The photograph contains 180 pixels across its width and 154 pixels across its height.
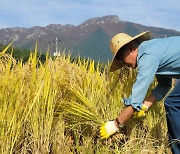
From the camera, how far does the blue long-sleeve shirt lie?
8.05 ft

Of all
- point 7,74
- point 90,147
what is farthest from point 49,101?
point 90,147

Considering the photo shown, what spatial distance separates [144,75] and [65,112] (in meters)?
0.70

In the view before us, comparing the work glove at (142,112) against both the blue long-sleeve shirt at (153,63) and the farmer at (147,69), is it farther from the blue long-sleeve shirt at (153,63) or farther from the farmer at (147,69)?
the blue long-sleeve shirt at (153,63)

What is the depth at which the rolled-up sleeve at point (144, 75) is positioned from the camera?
2.44 meters

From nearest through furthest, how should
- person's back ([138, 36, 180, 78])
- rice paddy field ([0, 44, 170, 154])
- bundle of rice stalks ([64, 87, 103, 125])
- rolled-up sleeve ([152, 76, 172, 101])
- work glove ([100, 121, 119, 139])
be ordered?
1. rice paddy field ([0, 44, 170, 154])
2. person's back ([138, 36, 180, 78])
3. work glove ([100, 121, 119, 139])
4. bundle of rice stalks ([64, 87, 103, 125])
5. rolled-up sleeve ([152, 76, 172, 101])

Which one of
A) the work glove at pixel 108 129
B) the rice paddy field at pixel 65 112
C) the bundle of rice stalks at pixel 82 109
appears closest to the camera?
the rice paddy field at pixel 65 112

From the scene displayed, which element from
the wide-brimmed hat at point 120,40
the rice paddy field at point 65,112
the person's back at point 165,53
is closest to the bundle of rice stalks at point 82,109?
the rice paddy field at point 65,112

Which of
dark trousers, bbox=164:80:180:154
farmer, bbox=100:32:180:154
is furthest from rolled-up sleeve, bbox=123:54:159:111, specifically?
dark trousers, bbox=164:80:180:154

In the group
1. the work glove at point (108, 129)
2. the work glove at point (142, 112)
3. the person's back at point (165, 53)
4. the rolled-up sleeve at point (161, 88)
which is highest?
the person's back at point (165, 53)

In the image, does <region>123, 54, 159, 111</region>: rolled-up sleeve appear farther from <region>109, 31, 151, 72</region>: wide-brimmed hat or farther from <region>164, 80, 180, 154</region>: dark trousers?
<region>164, 80, 180, 154</region>: dark trousers

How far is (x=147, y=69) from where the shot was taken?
2.43 m

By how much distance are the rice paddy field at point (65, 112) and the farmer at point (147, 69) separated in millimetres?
222

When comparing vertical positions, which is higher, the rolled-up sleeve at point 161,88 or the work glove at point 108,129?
the rolled-up sleeve at point 161,88

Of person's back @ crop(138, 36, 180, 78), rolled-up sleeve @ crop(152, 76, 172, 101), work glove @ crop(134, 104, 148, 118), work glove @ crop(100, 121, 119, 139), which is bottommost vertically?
work glove @ crop(100, 121, 119, 139)
